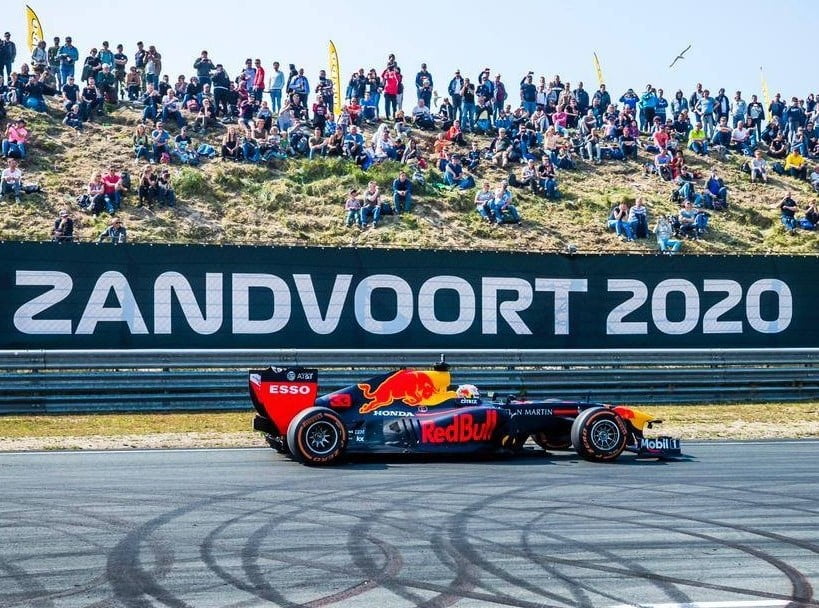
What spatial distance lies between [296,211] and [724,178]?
13029mm

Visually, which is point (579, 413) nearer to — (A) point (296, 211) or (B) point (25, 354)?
(B) point (25, 354)

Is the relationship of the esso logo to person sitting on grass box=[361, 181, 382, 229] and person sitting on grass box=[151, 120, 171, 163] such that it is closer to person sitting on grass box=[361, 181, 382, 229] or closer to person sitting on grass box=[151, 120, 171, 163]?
person sitting on grass box=[361, 181, 382, 229]

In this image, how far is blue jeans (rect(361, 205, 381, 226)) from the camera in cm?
2647

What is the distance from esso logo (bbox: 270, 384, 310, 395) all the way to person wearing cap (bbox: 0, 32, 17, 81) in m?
19.4

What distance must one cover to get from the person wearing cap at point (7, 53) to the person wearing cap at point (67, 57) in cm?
117

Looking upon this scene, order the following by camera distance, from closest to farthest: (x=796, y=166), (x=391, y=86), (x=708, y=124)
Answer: (x=391, y=86)
(x=796, y=166)
(x=708, y=124)

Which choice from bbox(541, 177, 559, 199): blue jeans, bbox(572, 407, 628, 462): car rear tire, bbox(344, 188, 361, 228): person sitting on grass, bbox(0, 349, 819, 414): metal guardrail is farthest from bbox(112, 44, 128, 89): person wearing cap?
bbox(572, 407, 628, 462): car rear tire

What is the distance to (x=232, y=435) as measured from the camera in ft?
53.7

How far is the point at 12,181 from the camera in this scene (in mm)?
25812

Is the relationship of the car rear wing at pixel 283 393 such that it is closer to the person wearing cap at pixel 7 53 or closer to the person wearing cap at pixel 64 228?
the person wearing cap at pixel 64 228

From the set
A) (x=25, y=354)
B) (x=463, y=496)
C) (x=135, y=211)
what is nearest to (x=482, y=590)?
(x=463, y=496)

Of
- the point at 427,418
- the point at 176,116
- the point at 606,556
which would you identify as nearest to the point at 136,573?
the point at 606,556

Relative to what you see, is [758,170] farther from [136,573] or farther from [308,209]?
[136,573]

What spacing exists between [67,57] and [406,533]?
2343 centimetres
